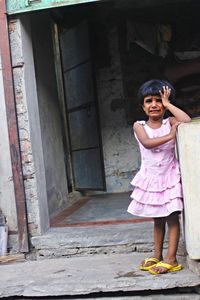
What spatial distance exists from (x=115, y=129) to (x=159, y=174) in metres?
3.76

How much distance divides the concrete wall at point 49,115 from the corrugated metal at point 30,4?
32.6 inches

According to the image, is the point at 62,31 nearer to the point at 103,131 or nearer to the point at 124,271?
the point at 103,131

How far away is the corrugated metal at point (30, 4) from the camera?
4.02m

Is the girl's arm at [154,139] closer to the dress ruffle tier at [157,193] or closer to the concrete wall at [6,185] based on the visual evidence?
the dress ruffle tier at [157,193]

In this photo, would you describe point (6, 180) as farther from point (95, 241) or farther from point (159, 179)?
point (159, 179)

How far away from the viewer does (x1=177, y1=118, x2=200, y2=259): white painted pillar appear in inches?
116

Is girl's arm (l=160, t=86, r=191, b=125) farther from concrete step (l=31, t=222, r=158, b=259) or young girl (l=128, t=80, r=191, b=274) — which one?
concrete step (l=31, t=222, r=158, b=259)

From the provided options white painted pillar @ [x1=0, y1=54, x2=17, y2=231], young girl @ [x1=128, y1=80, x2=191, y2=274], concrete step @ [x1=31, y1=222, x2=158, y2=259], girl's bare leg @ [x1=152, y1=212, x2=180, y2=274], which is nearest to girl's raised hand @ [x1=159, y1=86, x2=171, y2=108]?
young girl @ [x1=128, y1=80, x2=191, y2=274]

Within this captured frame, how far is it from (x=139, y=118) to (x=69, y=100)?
107 cm

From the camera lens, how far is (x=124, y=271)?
132 inches

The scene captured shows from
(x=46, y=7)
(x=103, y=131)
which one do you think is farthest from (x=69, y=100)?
(x=46, y=7)

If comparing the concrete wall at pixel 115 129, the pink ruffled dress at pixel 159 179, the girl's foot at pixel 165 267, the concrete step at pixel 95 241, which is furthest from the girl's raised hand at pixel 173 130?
the concrete wall at pixel 115 129

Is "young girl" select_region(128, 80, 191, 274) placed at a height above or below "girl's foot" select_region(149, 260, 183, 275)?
above

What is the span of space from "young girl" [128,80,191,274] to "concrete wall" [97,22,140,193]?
11.8 feet
